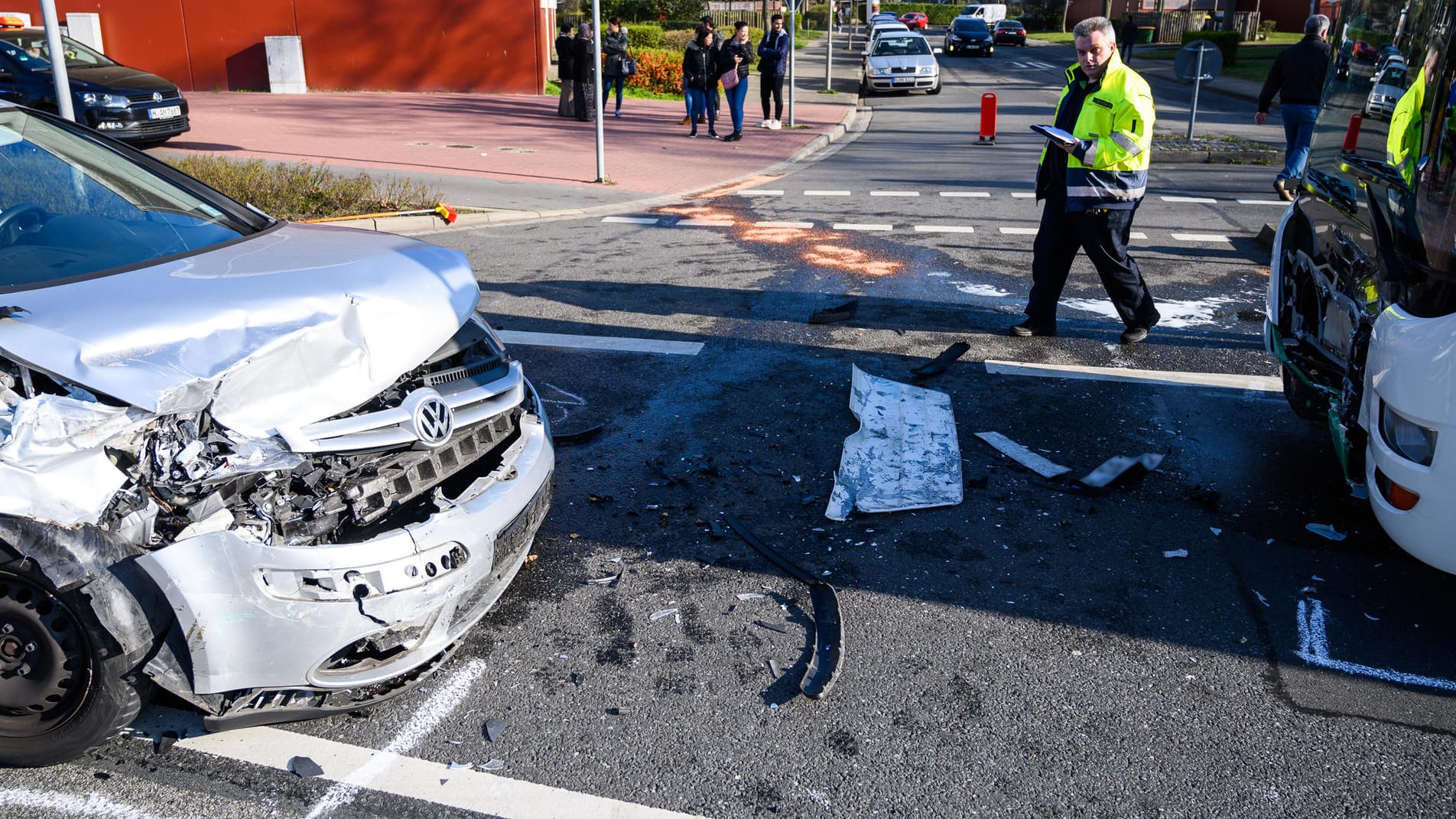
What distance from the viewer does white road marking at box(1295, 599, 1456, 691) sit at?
11.6ft

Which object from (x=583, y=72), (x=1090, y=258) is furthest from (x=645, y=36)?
Result: (x=1090, y=258)

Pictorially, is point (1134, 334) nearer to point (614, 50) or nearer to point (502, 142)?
point (502, 142)

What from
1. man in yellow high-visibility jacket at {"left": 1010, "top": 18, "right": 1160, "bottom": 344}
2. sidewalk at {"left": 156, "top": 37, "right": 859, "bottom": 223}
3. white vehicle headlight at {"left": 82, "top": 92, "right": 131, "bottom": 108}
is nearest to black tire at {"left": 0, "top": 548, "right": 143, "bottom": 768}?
man in yellow high-visibility jacket at {"left": 1010, "top": 18, "right": 1160, "bottom": 344}

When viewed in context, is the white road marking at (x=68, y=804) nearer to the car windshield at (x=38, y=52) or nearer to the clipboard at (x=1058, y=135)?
the clipboard at (x=1058, y=135)

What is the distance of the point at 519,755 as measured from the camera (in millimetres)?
3203

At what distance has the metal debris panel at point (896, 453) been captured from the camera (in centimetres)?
487

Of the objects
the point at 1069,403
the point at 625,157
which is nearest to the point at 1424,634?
the point at 1069,403

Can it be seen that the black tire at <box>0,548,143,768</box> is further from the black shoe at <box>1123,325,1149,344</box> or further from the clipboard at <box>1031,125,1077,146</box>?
the black shoe at <box>1123,325,1149,344</box>

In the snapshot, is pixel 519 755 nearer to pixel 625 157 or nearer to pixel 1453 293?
pixel 1453 293

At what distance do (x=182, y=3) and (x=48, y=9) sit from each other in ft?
62.1

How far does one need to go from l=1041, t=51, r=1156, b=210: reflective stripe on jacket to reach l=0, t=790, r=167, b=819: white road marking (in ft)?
19.2

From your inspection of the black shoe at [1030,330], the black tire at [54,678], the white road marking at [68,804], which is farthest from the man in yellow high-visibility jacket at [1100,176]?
the white road marking at [68,804]

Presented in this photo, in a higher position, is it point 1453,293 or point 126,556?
point 1453,293

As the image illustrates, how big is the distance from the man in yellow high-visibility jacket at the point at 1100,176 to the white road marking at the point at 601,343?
2461 mm
